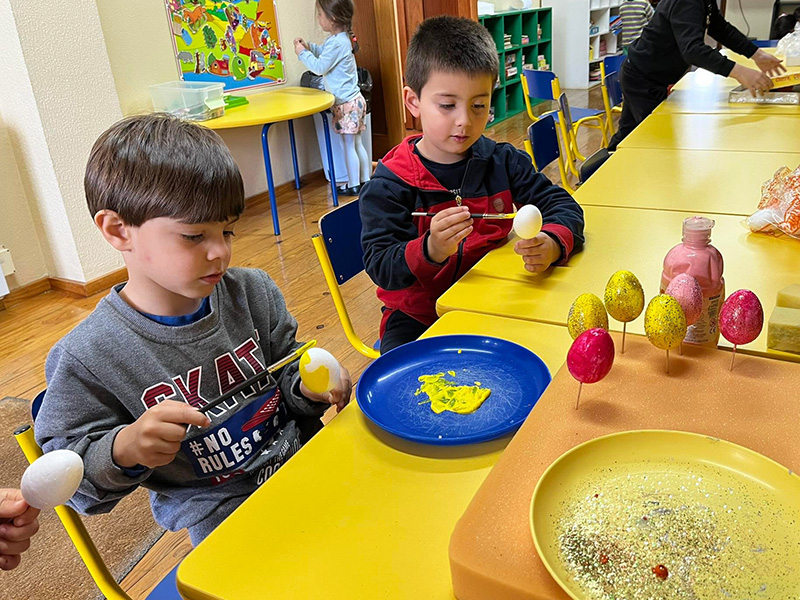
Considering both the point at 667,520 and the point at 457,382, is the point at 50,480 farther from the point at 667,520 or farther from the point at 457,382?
the point at 667,520

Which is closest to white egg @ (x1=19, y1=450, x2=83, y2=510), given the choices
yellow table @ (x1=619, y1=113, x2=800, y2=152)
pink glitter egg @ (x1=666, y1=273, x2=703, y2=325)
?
pink glitter egg @ (x1=666, y1=273, x2=703, y2=325)

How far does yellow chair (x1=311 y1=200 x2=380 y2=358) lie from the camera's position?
1528mm

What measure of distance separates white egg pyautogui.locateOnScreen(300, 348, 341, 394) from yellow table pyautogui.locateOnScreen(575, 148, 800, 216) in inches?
36.9

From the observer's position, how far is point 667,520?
58 centimetres

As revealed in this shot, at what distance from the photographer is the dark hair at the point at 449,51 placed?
1427 millimetres

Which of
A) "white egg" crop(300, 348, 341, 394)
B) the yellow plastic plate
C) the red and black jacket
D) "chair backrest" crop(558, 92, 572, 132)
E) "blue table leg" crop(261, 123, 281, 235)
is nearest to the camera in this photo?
the yellow plastic plate

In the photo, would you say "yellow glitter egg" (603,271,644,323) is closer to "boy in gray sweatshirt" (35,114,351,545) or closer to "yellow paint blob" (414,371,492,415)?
"yellow paint blob" (414,371,492,415)

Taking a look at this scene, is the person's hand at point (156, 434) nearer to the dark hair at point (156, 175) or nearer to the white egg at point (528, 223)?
the dark hair at point (156, 175)

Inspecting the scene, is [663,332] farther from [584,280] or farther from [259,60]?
[259,60]

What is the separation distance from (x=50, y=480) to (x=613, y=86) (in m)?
3.88

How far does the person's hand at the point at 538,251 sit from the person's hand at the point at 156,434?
690mm

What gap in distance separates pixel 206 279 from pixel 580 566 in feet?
2.22

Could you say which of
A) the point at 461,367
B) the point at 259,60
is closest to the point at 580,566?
the point at 461,367

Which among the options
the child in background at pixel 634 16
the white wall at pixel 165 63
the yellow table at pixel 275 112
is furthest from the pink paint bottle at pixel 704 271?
the child in background at pixel 634 16
